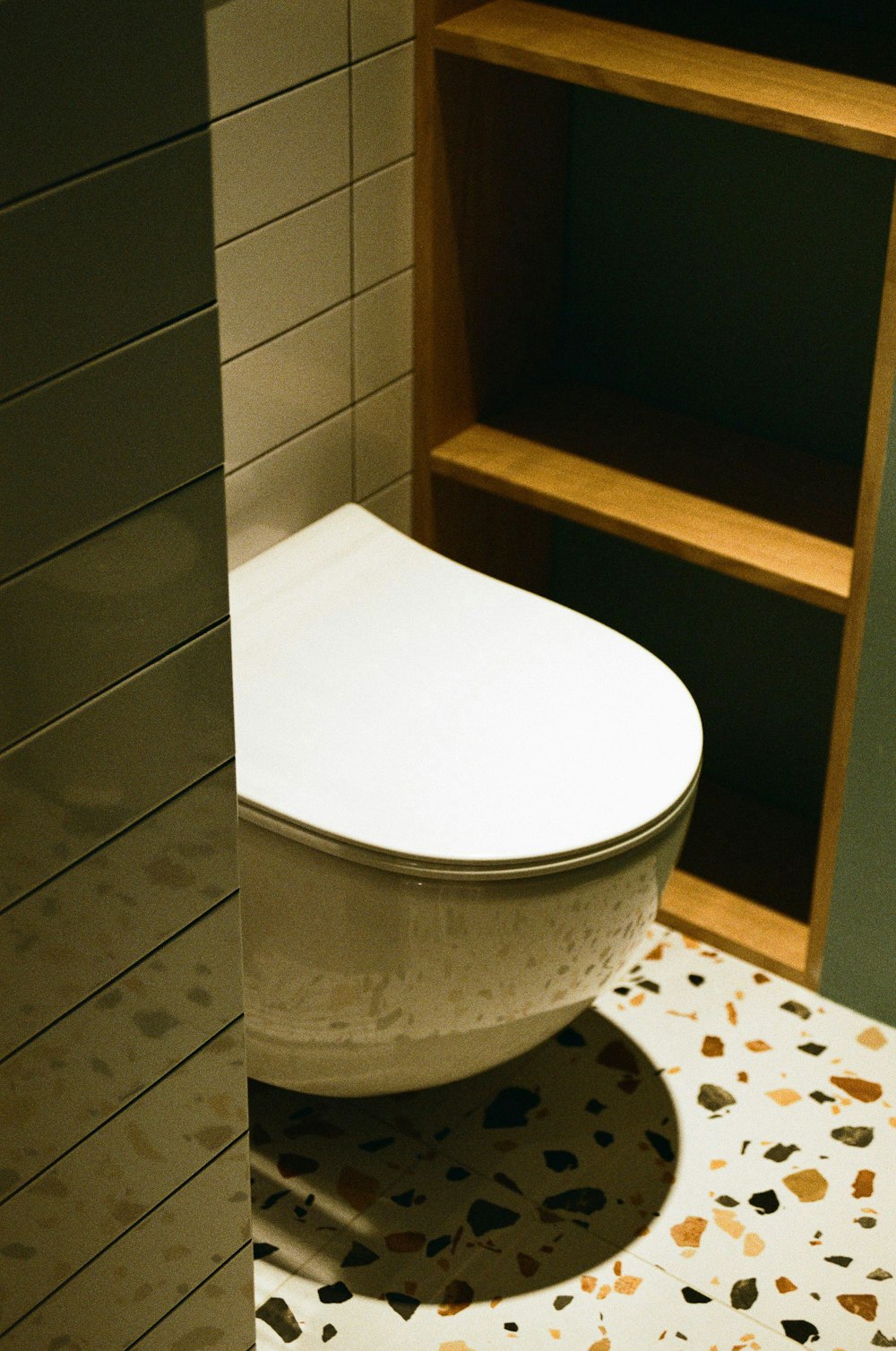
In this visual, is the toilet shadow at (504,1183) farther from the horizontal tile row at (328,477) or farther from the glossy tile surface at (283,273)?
the glossy tile surface at (283,273)

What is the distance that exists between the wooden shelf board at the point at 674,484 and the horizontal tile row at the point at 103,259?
39.7 inches

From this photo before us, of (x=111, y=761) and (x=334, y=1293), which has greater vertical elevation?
(x=111, y=761)

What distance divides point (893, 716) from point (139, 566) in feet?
3.33

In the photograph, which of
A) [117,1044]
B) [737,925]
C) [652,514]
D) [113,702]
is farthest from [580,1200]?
[113,702]

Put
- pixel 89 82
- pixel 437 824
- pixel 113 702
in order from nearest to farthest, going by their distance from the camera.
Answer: pixel 89 82, pixel 113 702, pixel 437 824

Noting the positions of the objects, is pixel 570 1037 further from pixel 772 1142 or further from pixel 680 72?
pixel 680 72

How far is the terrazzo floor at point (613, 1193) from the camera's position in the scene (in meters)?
1.35

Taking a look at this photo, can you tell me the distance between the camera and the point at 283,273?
1.46 m

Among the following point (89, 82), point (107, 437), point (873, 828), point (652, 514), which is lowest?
point (873, 828)

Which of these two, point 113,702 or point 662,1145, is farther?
point 662,1145

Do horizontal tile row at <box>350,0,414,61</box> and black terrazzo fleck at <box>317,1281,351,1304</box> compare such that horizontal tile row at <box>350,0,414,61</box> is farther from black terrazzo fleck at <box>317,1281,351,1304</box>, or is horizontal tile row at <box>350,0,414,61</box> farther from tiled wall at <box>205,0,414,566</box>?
black terrazzo fleck at <box>317,1281,351,1304</box>

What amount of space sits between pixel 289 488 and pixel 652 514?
0.34 m

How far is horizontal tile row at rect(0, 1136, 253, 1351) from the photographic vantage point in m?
0.72

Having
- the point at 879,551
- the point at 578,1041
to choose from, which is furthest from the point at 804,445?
the point at 578,1041
